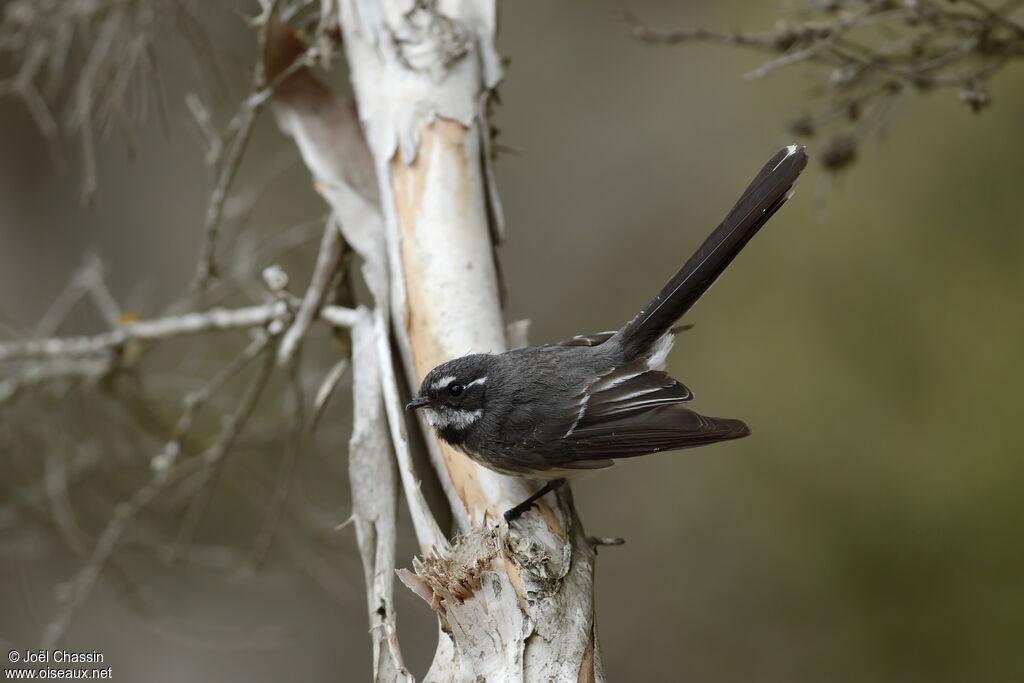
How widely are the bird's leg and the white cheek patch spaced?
0.30 metres

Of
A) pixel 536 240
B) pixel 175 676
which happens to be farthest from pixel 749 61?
pixel 175 676

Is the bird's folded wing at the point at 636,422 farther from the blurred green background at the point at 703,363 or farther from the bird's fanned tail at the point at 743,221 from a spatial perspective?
the blurred green background at the point at 703,363

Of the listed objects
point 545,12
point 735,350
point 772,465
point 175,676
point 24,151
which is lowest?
point 175,676

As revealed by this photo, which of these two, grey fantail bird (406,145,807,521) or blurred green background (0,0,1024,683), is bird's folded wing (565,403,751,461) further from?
blurred green background (0,0,1024,683)

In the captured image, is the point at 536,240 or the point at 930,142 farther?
the point at 536,240

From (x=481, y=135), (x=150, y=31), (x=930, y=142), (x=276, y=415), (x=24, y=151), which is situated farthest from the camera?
(x=24, y=151)

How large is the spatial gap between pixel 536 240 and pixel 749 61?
198 cm

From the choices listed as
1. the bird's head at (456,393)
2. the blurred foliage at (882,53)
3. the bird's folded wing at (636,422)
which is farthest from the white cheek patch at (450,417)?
the blurred foliage at (882,53)

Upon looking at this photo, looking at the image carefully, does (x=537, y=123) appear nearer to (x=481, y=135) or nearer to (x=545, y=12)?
(x=545, y=12)

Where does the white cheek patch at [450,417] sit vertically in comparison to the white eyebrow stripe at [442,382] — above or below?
below

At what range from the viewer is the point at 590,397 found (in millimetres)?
2881

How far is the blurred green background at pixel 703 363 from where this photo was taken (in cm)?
515

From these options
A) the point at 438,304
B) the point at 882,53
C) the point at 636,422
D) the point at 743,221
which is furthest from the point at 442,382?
the point at 882,53

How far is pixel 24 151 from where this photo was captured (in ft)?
19.1
